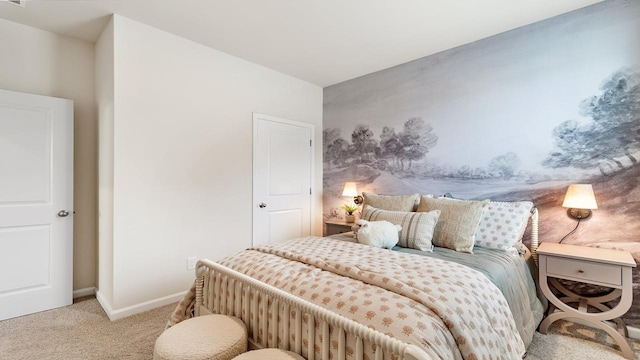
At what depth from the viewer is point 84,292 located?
2.96m

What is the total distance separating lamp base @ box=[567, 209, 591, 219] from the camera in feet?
7.79

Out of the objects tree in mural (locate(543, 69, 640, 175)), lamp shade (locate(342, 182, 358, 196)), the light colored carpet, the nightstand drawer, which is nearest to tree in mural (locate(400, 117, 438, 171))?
lamp shade (locate(342, 182, 358, 196))

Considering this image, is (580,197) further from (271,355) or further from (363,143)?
(271,355)

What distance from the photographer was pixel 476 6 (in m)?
2.38

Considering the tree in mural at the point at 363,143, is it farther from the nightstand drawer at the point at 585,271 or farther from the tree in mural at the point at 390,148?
the nightstand drawer at the point at 585,271

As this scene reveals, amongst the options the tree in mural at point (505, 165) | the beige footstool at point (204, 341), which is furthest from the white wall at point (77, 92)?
the tree in mural at point (505, 165)

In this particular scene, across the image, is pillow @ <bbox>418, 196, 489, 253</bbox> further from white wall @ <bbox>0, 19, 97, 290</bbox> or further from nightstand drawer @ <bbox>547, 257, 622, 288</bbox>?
white wall @ <bbox>0, 19, 97, 290</bbox>

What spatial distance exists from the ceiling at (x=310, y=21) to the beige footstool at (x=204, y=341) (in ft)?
7.52

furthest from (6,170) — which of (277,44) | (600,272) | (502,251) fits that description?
(600,272)

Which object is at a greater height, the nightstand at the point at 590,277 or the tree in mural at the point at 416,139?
the tree in mural at the point at 416,139

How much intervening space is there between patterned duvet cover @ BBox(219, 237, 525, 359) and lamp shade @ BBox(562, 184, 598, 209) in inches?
45.1

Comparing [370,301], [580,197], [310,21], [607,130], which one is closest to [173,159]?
[310,21]

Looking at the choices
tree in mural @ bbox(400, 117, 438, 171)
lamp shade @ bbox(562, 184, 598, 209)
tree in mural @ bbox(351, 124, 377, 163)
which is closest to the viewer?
lamp shade @ bbox(562, 184, 598, 209)

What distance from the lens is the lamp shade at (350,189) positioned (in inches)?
151
